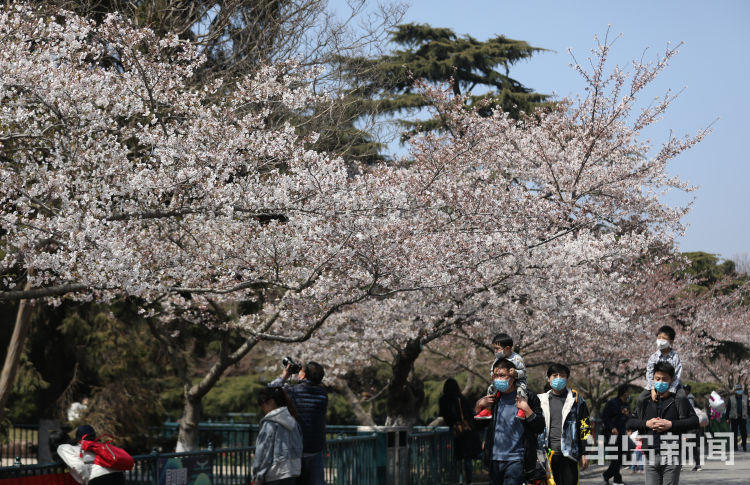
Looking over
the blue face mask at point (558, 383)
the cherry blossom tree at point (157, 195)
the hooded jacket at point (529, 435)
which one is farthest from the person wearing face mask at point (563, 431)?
the cherry blossom tree at point (157, 195)

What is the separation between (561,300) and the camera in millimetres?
16344

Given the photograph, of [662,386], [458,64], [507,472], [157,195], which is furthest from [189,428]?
[458,64]

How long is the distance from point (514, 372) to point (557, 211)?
28.1 feet

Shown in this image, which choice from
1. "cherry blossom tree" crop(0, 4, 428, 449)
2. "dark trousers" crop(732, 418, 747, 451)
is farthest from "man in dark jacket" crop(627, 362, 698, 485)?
"dark trousers" crop(732, 418, 747, 451)

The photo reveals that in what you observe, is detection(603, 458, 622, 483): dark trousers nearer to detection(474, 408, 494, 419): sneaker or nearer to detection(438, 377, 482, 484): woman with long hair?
detection(438, 377, 482, 484): woman with long hair

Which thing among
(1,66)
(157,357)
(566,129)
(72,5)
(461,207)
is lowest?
(157,357)

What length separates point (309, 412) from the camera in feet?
30.5

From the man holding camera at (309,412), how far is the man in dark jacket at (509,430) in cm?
189

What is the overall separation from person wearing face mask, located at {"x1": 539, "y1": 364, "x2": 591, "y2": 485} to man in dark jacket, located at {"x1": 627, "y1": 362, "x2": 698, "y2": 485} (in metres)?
0.98

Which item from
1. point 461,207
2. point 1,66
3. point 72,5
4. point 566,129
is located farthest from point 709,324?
point 1,66

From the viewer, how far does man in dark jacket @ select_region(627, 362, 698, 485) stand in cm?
845

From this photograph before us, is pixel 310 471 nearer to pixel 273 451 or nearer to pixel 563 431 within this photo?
pixel 273 451

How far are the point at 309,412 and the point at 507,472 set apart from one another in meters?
2.27

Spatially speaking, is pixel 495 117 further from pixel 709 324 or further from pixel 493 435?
pixel 709 324
